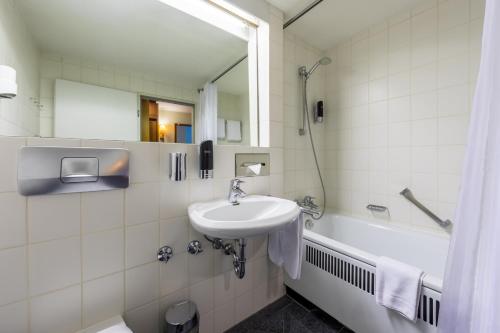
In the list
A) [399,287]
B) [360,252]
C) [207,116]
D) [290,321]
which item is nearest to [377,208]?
[360,252]

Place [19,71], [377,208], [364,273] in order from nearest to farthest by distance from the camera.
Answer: [19,71] → [364,273] → [377,208]

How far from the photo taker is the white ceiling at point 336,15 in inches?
57.6

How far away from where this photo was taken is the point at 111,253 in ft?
2.88

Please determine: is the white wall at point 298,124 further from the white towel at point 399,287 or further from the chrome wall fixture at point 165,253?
the chrome wall fixture at point 165,253

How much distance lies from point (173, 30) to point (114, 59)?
14.9 inches

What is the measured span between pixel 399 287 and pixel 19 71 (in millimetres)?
1772

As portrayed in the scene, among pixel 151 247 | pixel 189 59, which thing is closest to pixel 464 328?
pixel 151 247

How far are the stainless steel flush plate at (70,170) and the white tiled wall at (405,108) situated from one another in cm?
179

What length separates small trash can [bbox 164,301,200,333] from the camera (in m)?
0.91

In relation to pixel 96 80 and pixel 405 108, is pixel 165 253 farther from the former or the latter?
pixel 405 108

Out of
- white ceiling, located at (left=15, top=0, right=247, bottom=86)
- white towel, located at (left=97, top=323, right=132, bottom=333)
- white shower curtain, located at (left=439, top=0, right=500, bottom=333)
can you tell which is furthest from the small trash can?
white ceiling, located at (left=15, top=0, right=247, bottom=86)

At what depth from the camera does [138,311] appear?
949 mm

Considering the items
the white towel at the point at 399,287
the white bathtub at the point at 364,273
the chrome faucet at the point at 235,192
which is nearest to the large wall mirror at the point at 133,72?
the chrome faucet at the point at 235,192

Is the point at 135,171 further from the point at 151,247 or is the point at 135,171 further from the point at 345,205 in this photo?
the point at 345,205
